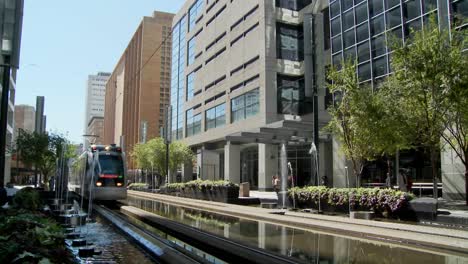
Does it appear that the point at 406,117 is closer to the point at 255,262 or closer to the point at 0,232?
the point at 255,262

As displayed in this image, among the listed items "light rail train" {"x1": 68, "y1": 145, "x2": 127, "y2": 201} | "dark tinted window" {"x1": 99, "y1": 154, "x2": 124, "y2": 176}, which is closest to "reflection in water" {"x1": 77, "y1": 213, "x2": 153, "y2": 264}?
"light rail train" {"x1": 68, "y1": 145, "x2": 127, "y2": 201}

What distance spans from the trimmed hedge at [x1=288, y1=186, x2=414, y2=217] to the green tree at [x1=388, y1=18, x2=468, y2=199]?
3.74 meters

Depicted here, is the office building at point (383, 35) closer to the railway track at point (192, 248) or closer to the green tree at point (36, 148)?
the railway track at point (192, 248)

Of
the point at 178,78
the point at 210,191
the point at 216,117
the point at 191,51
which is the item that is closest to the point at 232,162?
the point at 216,117

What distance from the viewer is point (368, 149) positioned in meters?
20.6

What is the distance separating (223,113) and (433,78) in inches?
1487

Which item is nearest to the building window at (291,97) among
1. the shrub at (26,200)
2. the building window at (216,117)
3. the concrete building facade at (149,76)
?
the building window at (216,117)

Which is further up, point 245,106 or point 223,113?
point 223,113

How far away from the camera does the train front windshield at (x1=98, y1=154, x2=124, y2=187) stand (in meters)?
25.2

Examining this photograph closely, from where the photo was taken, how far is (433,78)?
17172 millimetres

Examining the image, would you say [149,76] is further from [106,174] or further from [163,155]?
[106,174]

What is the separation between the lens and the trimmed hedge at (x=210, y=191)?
92.4 ft

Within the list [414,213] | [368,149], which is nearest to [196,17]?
[368,149]

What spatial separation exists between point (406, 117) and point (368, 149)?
2.22 meters
